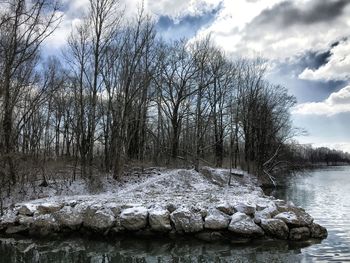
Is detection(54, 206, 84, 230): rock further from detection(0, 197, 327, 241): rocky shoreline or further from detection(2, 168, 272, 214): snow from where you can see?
detection(2, 168, 272, 214): snow

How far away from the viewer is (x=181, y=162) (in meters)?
35.2

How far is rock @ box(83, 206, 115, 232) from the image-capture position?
13.9 m

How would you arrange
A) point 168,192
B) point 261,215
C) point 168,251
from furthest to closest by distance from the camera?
point 168,192 → point 261,215 → point 168,251

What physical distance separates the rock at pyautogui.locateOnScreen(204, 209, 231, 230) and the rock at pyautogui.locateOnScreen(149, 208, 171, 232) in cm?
128

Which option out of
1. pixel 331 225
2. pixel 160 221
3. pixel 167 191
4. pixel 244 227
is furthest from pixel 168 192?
pixel 331 225

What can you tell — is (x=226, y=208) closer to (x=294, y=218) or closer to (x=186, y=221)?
(x=186, y=221)

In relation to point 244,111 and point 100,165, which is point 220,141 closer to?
point 244,111

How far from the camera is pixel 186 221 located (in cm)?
1361

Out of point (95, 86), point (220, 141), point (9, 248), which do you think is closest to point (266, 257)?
point (9, 248)

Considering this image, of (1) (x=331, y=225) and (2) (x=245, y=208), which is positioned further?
(1) (x=331, y=225)

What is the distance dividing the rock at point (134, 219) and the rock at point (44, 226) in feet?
7.84

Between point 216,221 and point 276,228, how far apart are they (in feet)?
6.35

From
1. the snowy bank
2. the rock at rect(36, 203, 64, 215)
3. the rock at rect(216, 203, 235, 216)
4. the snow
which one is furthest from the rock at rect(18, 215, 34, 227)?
the rock at rect(216, 203, 235, 216)

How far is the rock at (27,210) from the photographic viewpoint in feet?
48.3
